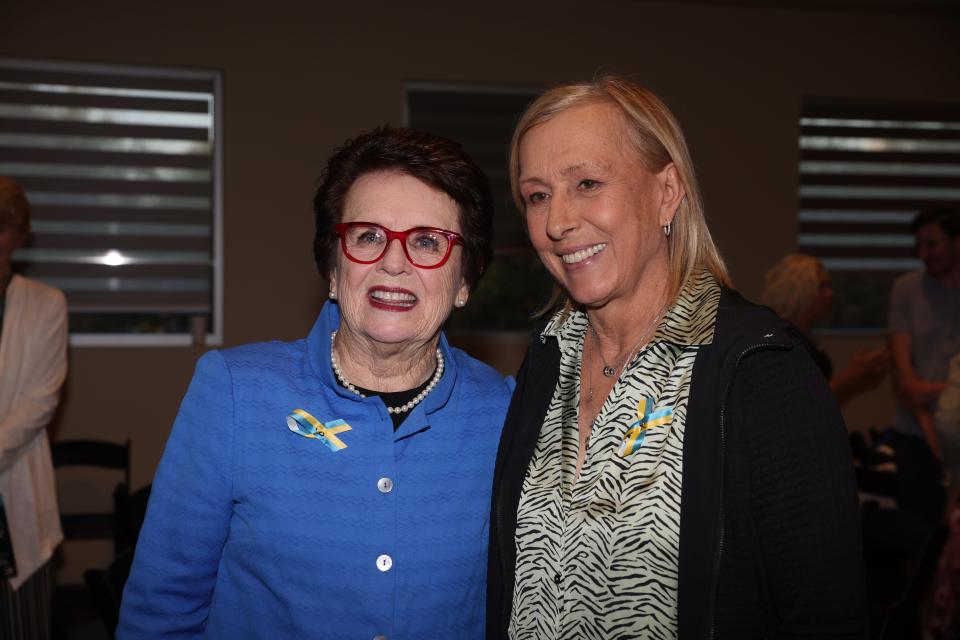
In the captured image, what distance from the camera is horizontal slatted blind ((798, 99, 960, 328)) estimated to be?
6.09 metres

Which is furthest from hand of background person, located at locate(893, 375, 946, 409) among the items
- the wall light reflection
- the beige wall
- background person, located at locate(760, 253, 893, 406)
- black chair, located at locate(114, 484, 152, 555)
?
the wall light reflection

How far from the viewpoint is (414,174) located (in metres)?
1.60

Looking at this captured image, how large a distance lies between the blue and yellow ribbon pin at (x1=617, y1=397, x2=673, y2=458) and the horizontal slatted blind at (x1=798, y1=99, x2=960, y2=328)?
5154 mm

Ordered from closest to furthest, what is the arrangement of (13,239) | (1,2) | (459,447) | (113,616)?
1. (459,447)
2. (113,616)
3. (13,239)
4. (1,2)

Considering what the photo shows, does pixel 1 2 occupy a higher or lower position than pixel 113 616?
higher

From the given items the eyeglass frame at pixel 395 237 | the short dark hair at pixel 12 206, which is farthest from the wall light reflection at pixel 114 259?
the eyeglass frame at pixel 395 237

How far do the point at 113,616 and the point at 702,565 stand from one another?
4.44 ft

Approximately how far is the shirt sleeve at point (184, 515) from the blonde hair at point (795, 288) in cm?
301

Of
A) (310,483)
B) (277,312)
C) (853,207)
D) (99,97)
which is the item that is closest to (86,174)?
(99,97)

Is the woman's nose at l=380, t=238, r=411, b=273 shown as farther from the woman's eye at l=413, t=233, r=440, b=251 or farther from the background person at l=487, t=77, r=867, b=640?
the background person at l=487, t=77, r=867, b=640

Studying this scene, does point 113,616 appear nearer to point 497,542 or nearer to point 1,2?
point 497,542

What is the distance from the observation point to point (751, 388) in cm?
129

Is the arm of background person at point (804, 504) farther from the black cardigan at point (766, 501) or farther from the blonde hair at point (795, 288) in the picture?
the blonde hair at point (795, 288)

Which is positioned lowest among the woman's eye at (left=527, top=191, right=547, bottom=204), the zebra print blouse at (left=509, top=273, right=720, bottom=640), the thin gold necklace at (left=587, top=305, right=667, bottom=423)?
the zebra print blouse at (left=509, top=273, right=720, bottom=640)
